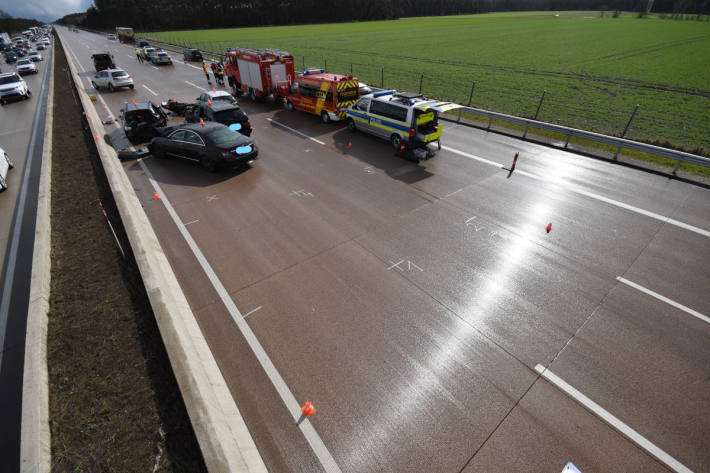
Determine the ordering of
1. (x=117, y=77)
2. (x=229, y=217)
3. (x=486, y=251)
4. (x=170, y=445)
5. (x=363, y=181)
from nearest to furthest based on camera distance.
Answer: (x=170, y=445)
(x=486, y=251)
(x=229, y=217)
(x=363, y=181)
(x=117, y=77)

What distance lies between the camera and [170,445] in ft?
13.5

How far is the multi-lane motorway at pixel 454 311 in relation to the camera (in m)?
4.54

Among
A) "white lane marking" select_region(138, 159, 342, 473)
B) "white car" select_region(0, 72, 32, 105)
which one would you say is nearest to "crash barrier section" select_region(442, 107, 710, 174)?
"white lane marking" select_region(138, 159, 342, 473)

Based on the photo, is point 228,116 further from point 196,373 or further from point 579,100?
point 579,100

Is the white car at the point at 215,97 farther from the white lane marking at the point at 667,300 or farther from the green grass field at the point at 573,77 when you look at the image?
the white lane marking at the point at 667,300

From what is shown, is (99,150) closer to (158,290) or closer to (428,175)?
(158,290)

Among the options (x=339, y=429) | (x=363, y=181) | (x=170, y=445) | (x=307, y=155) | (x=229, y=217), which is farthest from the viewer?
(x=307, y=155)

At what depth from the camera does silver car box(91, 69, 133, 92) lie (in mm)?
24141

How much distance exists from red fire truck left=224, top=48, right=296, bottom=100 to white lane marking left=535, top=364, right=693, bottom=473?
21.3 meters

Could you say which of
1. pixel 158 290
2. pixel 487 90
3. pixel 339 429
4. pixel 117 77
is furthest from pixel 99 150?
pixel 487 90

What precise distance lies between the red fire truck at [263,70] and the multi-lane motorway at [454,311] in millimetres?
11699

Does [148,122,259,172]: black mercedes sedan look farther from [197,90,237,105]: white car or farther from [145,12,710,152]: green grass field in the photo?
[145,12,710,152]: green grass field

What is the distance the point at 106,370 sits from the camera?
16.5 ft

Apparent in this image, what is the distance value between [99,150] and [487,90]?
983 inches
